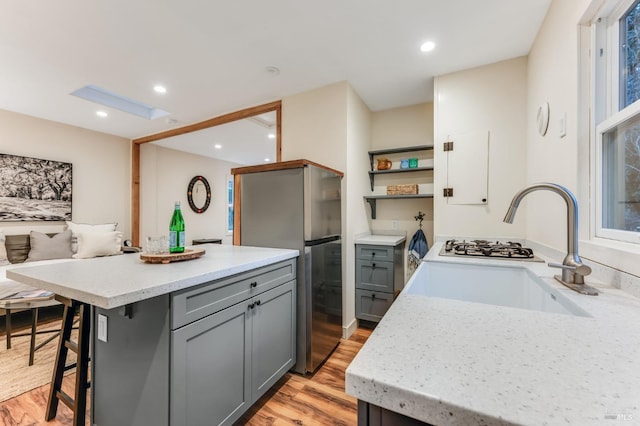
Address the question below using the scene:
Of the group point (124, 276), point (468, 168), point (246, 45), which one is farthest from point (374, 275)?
point (246, 45)

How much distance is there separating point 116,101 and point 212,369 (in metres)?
3.75

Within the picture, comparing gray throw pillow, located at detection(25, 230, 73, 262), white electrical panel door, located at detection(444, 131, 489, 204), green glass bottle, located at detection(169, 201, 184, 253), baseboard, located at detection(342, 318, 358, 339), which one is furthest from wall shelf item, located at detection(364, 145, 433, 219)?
gray throw pillow, located at detection(25, 230, 73, 262)

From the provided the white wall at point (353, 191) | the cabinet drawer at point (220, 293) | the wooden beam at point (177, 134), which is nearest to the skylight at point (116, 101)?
the wooden beam at point (177, 134)

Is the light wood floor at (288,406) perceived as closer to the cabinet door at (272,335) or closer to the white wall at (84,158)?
the cabinet door at (272,335)

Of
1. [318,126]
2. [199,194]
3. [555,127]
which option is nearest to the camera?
[555,127]

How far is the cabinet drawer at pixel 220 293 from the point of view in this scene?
46.8 inches

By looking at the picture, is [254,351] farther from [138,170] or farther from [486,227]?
[138,170]

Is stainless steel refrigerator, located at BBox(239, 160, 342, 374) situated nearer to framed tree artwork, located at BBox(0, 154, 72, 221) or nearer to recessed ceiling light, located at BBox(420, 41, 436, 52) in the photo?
recessed ceiling light, located at BBox(420, 41, 436, 52)

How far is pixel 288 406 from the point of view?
5.80 feet

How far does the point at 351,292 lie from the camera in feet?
9.32

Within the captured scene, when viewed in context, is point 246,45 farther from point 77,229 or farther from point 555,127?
point 77,229

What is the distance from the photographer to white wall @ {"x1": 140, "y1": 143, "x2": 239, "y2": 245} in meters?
5.02

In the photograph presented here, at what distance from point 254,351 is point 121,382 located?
0.64 meters

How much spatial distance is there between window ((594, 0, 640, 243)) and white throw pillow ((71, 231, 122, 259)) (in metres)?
4.99
